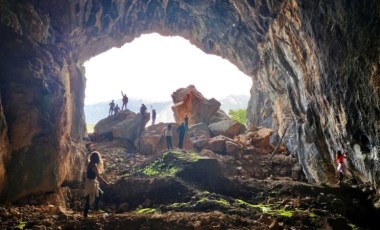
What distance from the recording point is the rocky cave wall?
35.1ft

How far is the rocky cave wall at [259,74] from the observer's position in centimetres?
1069

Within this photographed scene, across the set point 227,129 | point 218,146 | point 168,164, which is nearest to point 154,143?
point 218,146

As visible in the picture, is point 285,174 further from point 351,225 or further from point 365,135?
point 351,225

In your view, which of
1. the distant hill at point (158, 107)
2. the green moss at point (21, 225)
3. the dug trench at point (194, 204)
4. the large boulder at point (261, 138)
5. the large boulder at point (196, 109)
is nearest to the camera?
the green moss at point (21, 225)

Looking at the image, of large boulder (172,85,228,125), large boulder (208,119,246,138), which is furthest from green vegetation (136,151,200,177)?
large boulder (172,85,228,125)

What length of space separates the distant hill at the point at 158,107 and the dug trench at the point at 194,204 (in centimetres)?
13224

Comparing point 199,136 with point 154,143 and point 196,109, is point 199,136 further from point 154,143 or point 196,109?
point 196,109

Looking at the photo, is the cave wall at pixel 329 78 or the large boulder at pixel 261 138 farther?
the large boulder at pixel 261 138

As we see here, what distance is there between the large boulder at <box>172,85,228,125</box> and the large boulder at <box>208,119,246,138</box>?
565 cm

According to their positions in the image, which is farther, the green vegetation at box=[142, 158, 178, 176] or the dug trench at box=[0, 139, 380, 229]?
the green vegetation at box=[142, 158, 178, 176]

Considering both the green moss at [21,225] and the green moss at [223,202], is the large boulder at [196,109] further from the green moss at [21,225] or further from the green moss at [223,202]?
the green moss at [21,225]

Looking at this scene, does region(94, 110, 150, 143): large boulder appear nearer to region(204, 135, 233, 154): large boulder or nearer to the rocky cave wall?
the rocky cave wall

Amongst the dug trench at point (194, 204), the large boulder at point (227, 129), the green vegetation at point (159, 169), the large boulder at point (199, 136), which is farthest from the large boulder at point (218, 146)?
the green vegetation at point (159, 169)

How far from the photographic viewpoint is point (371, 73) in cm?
1023
